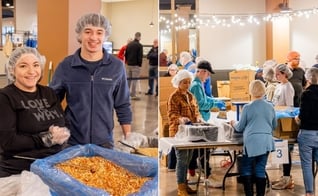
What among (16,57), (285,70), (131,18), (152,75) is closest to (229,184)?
(285,70)

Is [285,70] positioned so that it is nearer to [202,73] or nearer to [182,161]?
[202,73]

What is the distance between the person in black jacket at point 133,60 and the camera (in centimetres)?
133

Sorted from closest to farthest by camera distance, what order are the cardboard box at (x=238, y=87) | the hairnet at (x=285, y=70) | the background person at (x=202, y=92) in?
the background person at (x=202, y=92), the hairnet at (x=285, y=70), the cardboard box at (x=238, y=87)

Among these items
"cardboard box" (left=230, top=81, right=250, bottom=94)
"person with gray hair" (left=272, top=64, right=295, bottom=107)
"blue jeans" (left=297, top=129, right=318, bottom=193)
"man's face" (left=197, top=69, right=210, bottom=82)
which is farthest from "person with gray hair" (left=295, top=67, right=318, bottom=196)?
"cardboard box" (left=230, top=81, right=250, bottom=94)

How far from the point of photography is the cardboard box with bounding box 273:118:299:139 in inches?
153

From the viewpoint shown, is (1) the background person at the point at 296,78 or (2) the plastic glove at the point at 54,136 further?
(1) the background person at the point at 296,78

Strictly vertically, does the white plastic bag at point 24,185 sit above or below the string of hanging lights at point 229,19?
below

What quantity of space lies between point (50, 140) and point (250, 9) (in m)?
8.63

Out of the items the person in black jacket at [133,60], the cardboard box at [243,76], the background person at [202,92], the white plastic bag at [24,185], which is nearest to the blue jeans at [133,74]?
the person in black jacket at [133,60]

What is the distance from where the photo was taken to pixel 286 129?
3902mm

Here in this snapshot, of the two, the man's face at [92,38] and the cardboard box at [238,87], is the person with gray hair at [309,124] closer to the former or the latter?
the man's face at [92,38]

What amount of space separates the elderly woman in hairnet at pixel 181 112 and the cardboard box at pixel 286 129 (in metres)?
0.73

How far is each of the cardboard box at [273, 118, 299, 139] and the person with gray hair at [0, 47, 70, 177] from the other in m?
2.97

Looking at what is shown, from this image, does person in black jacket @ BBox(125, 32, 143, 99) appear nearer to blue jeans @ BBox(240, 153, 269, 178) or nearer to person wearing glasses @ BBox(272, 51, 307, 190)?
blue jeans @ BBox(240, 153, 269, 178)
